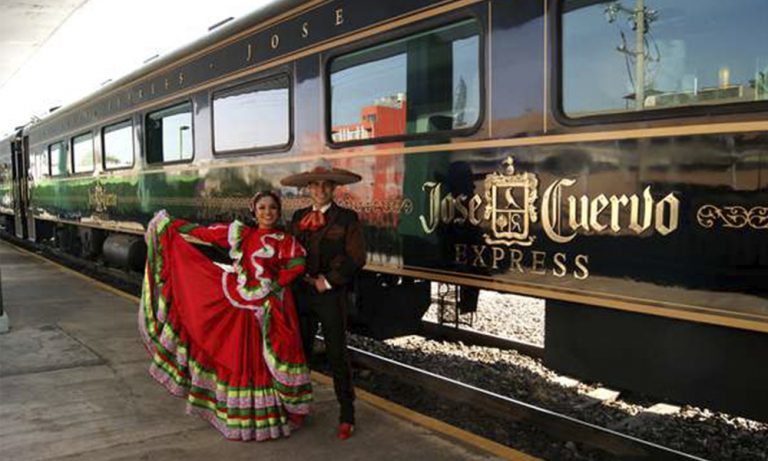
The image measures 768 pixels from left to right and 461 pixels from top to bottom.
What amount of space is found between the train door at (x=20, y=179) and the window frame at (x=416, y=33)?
1375 centimetres

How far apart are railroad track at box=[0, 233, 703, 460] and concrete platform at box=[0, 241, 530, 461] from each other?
34 centimetres

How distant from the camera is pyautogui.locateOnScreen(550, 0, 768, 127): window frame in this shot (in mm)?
2857

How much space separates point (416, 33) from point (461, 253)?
1.38m

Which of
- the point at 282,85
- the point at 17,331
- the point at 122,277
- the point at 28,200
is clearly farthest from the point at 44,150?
the point at 282,85

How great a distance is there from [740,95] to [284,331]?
244 cm

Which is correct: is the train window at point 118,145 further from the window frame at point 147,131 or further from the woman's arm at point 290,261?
the woman's arm at point 290,261

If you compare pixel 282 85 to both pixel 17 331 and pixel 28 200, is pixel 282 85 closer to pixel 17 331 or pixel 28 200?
pixel 17 331

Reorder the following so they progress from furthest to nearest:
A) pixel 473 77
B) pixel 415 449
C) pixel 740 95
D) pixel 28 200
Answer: pixel 28 200, pixel 473 77, pixel 415 449, pixel 740 95

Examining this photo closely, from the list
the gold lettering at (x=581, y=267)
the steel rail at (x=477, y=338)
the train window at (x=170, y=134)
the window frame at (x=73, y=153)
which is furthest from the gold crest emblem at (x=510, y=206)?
the window frame at (x=73, y=153)

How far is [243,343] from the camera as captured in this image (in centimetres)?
376

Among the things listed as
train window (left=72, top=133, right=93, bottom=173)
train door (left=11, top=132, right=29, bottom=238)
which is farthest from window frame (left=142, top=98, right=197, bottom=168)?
train door (left=11, top=132, right=29, bottom=238)

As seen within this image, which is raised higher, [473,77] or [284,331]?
[473,77]

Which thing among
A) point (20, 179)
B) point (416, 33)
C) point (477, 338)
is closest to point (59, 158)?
point (20, 179)

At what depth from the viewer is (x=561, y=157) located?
348 cm
